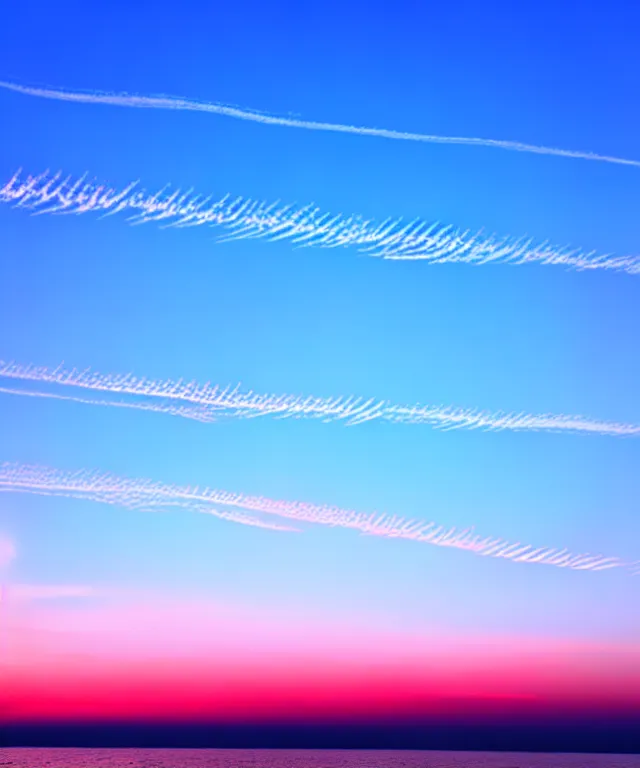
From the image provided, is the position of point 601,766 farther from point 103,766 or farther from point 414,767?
point 103,766

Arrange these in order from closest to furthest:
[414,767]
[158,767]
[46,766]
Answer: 1. [46,766]
2. [158,767]
3. [414,767]

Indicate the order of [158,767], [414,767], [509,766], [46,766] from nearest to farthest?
[46,766] < [158,767] < [414,767] < [509,766]

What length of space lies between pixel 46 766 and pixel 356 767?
41706mm

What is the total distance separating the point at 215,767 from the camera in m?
149

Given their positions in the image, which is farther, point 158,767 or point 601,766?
point 601,766

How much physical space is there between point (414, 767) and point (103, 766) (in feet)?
146

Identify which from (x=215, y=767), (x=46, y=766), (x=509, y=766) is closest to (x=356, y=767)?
(x=215, y=767)

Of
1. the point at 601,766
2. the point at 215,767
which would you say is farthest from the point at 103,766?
the point at 601,766

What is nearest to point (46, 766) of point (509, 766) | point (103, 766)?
point (103, 766)

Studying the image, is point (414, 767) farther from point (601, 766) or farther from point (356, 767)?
point (601, 766)

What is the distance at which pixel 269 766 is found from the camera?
6097 inches

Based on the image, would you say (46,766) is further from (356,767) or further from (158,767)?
(356,767)

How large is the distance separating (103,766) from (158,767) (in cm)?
823

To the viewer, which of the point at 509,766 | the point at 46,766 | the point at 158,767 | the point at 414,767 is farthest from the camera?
the point at 509,766
